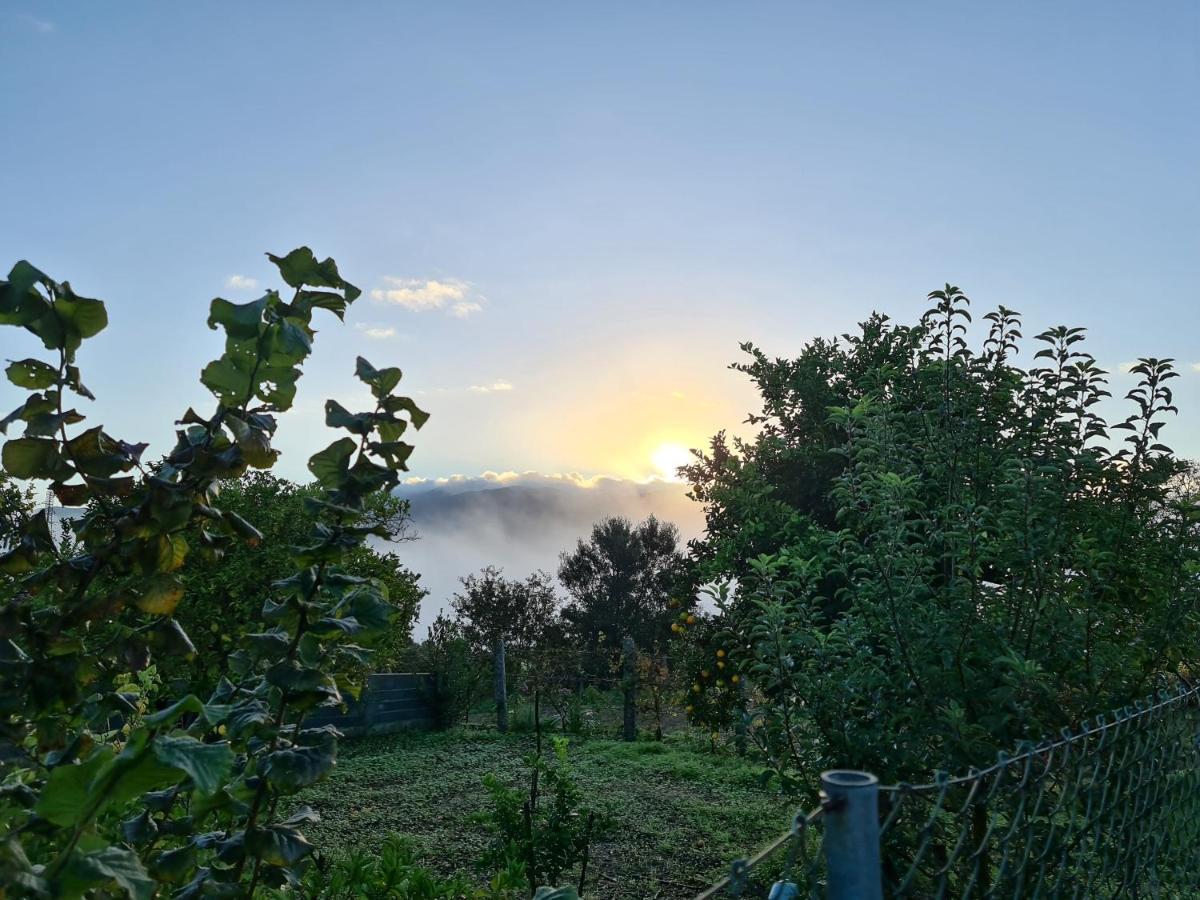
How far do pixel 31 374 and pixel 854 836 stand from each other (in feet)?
4.56

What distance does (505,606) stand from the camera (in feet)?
67.4

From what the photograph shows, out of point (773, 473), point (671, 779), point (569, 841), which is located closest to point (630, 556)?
point (671, 779)

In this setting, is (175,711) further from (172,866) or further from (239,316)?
(239,316)

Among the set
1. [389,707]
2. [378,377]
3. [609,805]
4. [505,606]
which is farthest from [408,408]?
[505,606]

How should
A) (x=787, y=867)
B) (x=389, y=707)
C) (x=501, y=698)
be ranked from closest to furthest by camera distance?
(x=787, y=867) → (x=389, y=707) → (x=501, y=698)

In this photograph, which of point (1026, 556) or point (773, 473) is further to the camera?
point (773, 473)

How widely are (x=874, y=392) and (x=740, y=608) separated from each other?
2.33 metres

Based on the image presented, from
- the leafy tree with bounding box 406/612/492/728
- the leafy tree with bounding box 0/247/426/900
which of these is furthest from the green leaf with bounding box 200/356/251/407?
the leafy tree with bounding box 406/612/492/728

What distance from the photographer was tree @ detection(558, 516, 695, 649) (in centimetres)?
2141

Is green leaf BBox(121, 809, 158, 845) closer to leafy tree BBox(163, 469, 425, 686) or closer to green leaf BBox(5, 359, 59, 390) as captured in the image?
green leaf BBox(5, 359, 59, 390)

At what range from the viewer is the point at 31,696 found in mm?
1321

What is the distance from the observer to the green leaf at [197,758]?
0.83 m

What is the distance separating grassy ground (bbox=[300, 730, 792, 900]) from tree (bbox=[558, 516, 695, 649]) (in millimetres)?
10141

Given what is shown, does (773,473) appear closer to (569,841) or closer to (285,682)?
(569,841)
